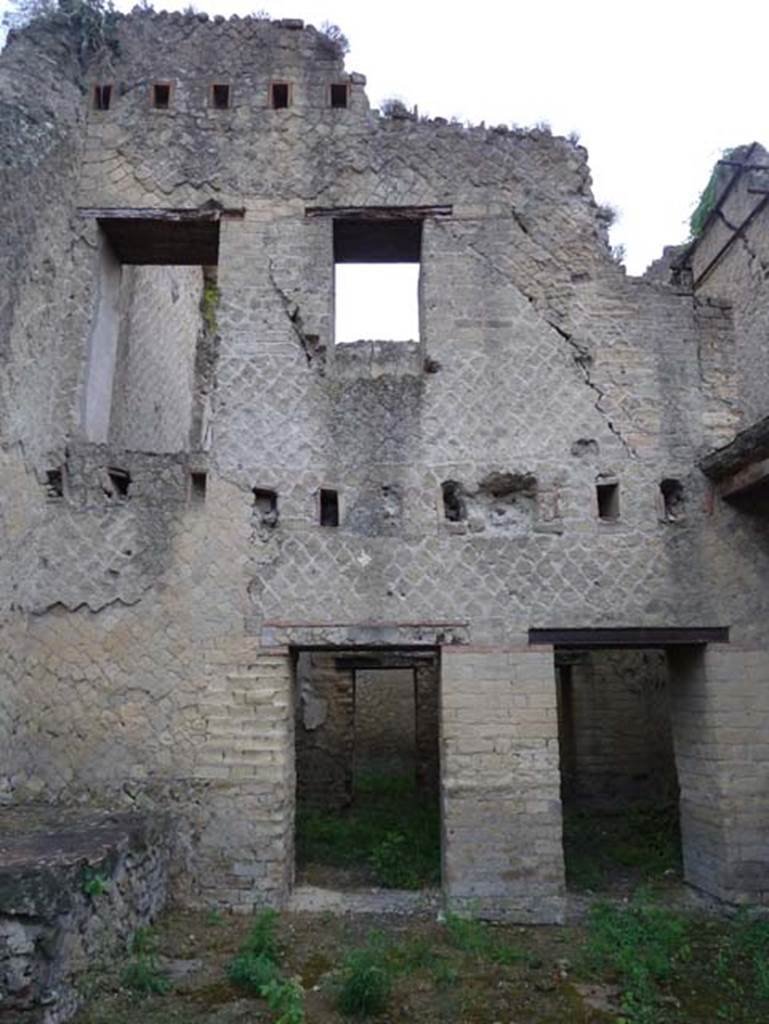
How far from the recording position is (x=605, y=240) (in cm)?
804

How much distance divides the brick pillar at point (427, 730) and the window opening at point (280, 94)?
7069 millimetres

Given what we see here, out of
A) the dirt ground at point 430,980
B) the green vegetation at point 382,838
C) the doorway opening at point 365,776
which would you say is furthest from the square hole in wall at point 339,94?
the dirt ground at point 430,980

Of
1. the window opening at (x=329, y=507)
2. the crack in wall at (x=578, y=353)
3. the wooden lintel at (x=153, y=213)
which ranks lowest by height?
the window opening at (x=329, y=507)

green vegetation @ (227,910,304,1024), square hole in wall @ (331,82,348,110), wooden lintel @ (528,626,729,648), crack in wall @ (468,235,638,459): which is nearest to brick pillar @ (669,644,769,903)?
wooden lintel @ (528,626,729,648)

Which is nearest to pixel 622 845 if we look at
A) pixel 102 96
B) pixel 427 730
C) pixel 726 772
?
pixel 726 772

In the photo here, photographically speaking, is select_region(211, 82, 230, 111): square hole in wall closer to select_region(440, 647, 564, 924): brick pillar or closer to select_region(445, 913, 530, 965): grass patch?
select_region(440, 647, 564, 924): brick pillar

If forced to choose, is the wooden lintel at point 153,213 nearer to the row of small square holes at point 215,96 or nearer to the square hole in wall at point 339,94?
the row of small square holes at point 215,96

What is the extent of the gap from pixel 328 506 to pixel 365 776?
7.85 meters

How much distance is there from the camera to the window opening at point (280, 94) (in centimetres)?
830

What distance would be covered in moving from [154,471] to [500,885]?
453cm

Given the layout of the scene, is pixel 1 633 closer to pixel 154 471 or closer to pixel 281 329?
pixel 154 471

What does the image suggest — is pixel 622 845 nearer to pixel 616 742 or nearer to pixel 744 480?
pixel 616 742

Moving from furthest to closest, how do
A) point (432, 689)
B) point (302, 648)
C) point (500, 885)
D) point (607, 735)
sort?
point (432, 689) → point (607, 735) → point (302, 648) → point (500, 885)

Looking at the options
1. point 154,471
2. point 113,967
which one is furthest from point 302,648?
point 113,967
